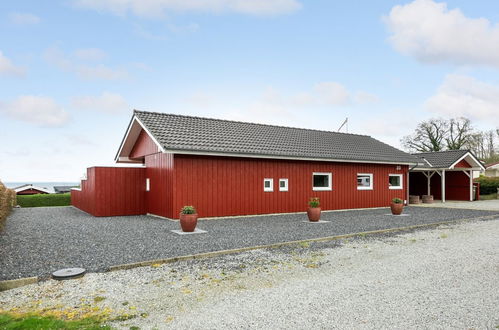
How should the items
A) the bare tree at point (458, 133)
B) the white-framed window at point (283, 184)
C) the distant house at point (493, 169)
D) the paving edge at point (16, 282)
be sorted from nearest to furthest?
the paving edge at point (16, 282)
the white-framed window at point (283, 184)
the distant house at point (493, 169)
the bare tree at point (458, 133)

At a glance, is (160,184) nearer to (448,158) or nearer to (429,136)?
(448,158)

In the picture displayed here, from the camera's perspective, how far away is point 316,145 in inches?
685

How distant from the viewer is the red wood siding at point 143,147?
49.2 ft

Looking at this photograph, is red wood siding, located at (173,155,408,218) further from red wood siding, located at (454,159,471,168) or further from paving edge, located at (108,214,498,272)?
red wood siding, located at (454,159,471,168)

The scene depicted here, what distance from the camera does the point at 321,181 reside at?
53.6 ft

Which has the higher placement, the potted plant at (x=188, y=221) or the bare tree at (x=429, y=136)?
the bare tree at (x=429, y=136)

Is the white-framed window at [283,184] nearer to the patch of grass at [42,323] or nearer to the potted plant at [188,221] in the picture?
the potted plant at [188,221]

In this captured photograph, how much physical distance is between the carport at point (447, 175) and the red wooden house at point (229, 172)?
6.33 metres

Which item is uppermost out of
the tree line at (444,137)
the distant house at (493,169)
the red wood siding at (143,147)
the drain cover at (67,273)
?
the tree line at (444,137)

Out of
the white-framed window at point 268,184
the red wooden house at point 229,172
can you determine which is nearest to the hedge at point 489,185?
the red wooden house at point 229,172

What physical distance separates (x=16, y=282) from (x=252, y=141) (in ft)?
36.2

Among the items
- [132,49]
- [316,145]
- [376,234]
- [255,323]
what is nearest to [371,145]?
[316,145]

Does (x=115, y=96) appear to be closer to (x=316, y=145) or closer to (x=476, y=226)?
(x=316, y=145)

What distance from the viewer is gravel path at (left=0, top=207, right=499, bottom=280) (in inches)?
259
